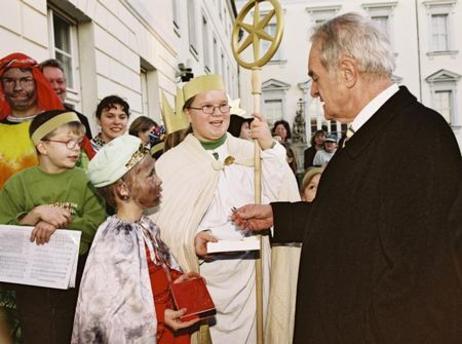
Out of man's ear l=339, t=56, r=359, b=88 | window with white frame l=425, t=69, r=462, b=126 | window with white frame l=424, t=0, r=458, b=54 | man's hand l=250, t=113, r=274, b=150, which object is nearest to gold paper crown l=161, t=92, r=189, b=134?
man's hand l=250, t=113, r=274, b=150

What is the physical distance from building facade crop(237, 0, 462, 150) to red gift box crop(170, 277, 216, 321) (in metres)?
31.6

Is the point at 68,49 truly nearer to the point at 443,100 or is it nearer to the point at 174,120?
the point at 174,120

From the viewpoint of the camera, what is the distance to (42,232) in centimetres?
280

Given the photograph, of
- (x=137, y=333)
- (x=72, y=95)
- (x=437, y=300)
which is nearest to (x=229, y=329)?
(x=137, y=333)

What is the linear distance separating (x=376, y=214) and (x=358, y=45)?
0.62 m

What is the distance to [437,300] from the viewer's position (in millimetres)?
1800

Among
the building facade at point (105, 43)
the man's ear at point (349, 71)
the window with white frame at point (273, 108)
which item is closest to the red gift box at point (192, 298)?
the man's ear at point (349, 71)

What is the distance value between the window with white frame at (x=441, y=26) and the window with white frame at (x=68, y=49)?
31396 mm

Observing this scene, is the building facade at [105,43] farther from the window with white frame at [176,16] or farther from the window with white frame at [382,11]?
the window with white frame at [382,11]

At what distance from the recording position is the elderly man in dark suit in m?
1.80

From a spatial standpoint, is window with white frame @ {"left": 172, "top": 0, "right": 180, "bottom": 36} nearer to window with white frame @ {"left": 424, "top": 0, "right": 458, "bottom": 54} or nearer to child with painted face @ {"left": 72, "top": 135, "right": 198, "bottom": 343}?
child with painted face @ {"left": 72, "top": 135, "right": 198, "bottom": 343}

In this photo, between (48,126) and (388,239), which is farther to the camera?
(48,126)

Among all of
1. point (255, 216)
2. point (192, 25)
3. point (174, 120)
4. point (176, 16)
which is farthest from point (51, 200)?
point (192, 25)

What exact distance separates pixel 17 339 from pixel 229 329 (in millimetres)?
1272
